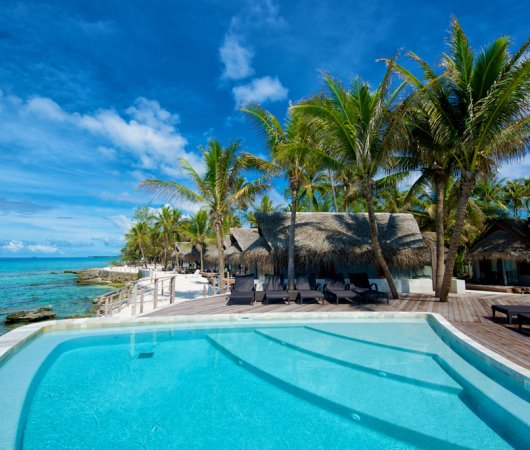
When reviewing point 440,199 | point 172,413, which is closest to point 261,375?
point 172,413

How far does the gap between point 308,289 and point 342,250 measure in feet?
8.57

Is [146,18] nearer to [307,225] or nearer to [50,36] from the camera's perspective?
[50,36]

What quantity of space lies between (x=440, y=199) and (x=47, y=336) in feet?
38.9

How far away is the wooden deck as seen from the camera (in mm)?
4812

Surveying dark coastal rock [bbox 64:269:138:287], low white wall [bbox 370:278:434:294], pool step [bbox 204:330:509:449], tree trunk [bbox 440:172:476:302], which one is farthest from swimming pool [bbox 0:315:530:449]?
dark coastal rock [bbox 64:269:138:287]

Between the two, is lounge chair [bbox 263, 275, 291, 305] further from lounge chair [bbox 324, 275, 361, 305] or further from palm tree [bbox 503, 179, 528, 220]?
palm tree [bbox 503, 179, 528, 220]

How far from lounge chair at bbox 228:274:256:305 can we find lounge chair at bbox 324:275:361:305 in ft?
8.24

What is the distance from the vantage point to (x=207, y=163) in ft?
38.0

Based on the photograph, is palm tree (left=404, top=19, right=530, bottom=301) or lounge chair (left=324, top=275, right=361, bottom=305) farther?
lounge chair (left=324, top=275, right=361, bottom=305)

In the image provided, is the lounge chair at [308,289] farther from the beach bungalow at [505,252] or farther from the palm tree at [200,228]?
the palm tree at [200,228]

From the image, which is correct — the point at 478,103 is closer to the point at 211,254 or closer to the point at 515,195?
the point at 211,254

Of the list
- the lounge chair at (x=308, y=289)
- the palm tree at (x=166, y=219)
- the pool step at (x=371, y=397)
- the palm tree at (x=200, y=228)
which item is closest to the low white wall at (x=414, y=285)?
the lounge chair at (x=308, y=289)

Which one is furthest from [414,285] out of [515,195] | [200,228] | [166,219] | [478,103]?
[166,219]

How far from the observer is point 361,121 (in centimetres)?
866
